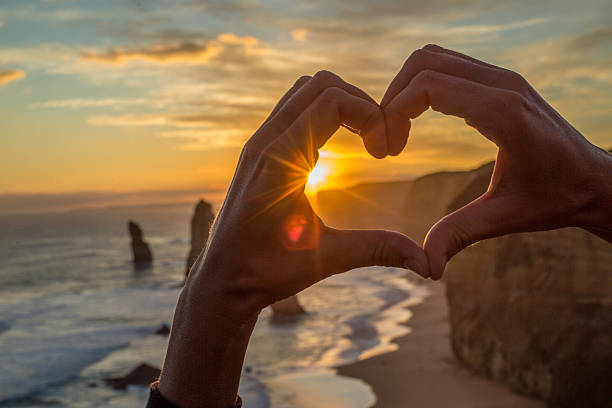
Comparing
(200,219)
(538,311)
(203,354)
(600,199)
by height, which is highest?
(600,199)

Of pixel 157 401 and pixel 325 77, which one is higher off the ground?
pixel 325 77

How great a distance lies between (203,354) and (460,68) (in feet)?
5.05

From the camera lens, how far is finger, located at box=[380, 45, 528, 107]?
2.15 m

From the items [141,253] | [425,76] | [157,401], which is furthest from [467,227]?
[141,253]

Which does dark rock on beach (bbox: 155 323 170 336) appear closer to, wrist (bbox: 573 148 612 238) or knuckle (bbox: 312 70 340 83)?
knuckle (bbox: 312 70 340 83)

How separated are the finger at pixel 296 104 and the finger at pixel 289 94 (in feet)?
0.18

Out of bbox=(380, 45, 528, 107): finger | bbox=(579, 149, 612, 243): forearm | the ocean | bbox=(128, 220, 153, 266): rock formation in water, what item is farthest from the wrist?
bbox=(128, 220, 153, 266): rock formation in water

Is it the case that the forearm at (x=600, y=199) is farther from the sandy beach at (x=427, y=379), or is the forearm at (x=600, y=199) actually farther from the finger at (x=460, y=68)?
the sandy beach at (x=427, y=379)

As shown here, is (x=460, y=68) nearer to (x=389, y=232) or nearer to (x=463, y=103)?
(x=463, y=103)

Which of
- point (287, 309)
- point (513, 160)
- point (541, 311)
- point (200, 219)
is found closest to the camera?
point (513, 160)

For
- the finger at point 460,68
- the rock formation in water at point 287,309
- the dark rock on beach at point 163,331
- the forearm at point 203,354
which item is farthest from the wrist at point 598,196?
the dark rock on beach at point 163,331

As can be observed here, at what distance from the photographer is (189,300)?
2.05 meters

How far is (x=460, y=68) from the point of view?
7.22 ft

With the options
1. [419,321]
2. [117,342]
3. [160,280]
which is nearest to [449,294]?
[419,321]
